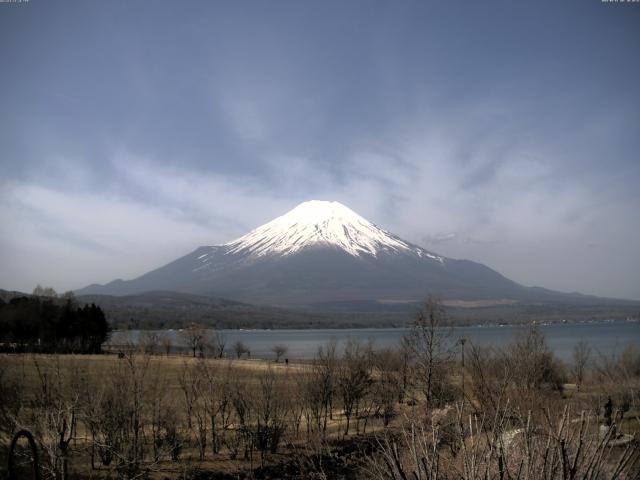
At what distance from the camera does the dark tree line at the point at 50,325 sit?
6325 cm

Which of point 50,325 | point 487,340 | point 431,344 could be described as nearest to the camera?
point 431,344

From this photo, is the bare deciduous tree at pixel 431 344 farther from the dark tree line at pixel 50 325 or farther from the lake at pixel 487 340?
the dark tree line at pixel 50 325

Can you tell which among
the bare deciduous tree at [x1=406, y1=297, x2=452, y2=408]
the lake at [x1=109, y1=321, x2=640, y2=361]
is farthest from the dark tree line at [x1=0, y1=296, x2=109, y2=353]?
the bare deciduous tree at [x1=406, y1=297, x2=452, y2=408]

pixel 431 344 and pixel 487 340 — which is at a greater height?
pixel 431 344

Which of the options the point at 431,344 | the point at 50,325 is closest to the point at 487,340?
the point at 50,325

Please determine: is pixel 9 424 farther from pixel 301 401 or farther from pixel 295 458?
pixel 301 401

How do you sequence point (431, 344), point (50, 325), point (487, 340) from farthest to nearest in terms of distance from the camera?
1. point (487, 340)
2. point (50, 325)
3. point (431, 344)

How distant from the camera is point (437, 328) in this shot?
25.3 metres

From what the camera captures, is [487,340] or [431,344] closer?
[431,344]

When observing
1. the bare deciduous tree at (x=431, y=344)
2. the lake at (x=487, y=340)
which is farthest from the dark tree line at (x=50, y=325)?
the bare deciduous tree at (x=431, y=344)

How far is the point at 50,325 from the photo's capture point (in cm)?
6612

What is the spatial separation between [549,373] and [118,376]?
28.2 meters

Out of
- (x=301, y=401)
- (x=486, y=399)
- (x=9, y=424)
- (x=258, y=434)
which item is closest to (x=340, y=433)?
(x=301, y=401)

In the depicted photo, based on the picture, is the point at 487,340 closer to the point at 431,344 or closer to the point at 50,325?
the point at 50,325
